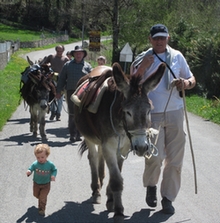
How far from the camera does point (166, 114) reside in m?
6.39

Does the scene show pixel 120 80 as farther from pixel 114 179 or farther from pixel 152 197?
pixel 152 197

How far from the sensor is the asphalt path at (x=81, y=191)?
20.7ft

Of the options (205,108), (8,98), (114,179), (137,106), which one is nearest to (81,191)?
(114,179)

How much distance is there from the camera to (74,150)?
10.8 m

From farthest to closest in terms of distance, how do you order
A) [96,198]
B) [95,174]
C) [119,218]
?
[95,174] → [96,198] → [119,218]

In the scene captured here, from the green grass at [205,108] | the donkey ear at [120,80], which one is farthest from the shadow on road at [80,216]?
the green grass at [205,108]

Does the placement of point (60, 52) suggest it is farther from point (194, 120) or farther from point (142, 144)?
point (142, 144)

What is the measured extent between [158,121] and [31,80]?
695cm

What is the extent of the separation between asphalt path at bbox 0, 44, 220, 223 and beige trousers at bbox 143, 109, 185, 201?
36 centimetres

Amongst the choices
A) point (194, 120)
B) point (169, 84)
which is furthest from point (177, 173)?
Answer: point (194, 120)

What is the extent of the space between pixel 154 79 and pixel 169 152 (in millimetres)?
1319

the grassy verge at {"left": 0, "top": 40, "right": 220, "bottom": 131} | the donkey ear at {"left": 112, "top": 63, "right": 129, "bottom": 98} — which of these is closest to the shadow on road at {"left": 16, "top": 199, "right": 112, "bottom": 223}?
the donkey ear at {"left": 112, "top": 63, "right": 129, "bottom": 98}

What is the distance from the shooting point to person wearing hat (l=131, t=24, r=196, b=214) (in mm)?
6266

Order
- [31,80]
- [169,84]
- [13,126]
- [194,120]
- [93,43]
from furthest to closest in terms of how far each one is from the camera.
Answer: [93,43] → [194,120] → [13,126] → [31,80] → [169,84]
